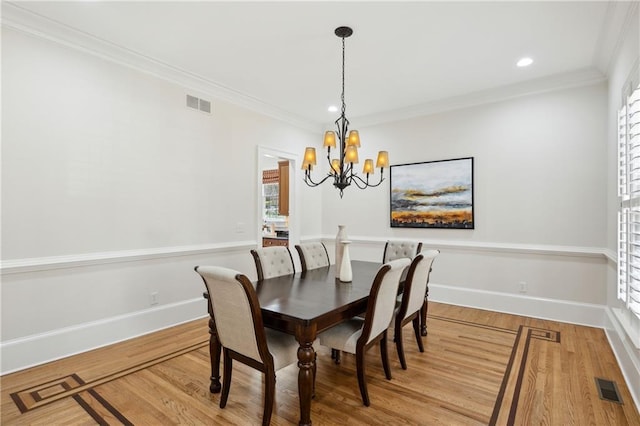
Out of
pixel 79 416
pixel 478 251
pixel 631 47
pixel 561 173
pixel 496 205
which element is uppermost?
pixel 631 47

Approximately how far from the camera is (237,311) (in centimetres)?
192

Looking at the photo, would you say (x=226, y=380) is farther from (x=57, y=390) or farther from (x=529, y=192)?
(x=529, y=192)

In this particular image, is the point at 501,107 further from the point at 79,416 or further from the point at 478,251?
the point at 79,416

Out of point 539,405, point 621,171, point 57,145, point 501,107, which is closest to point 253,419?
point 539,405

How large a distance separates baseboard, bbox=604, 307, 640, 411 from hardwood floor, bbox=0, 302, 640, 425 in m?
0.07

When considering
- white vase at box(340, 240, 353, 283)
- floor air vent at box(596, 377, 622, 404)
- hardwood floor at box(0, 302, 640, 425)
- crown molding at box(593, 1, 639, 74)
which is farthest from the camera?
white vase at box(340, 240, 353, 283)

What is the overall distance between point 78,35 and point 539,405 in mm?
4739

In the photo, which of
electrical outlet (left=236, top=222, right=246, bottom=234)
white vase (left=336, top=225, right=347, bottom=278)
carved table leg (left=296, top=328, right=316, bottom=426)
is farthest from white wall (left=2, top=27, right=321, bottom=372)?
carved table leg (left=296, top=328, right=316, bottom=426)

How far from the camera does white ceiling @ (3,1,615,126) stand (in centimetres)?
263

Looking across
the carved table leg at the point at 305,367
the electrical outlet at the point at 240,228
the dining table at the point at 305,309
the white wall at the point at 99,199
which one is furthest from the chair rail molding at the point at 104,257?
the carved table leg at the point at 305,367

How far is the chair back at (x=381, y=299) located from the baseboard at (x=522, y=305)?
8.59 ft

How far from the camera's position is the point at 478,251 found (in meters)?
4.49

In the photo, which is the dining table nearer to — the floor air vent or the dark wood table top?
the dark wood table top

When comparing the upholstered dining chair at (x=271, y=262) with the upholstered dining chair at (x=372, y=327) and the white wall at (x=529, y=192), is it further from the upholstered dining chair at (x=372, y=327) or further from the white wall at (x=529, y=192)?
the white wall at (x=529, y=192)
